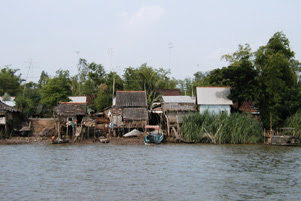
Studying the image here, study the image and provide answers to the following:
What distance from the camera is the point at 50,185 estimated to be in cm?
1319

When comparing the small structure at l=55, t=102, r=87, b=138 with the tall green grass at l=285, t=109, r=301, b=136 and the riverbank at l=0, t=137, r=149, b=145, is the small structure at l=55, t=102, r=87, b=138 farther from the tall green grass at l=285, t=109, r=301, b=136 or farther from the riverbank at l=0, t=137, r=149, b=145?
the tall green grass at l=285, t=109, r=301, b=136

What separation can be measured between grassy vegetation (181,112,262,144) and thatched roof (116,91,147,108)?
580 cm

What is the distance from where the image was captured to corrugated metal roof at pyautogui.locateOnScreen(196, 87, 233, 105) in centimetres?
3144

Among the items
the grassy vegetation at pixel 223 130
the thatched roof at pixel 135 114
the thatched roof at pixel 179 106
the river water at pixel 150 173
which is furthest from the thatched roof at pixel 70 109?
the grassy vegetation at pixel 223 130

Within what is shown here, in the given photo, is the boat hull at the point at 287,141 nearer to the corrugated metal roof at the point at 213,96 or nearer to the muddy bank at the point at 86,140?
the corrugated metal roof at the point at 213,96

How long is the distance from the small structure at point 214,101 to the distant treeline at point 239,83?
2.81 ft

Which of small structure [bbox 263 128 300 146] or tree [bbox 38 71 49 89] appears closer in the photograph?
small structure [bbox 263 128 300 146]

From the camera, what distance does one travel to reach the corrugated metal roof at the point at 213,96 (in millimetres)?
31438

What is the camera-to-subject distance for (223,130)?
27.3 metres

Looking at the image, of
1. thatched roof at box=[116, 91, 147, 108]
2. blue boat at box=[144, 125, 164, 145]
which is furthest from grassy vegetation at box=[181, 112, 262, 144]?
thatched roof at box=[116, 91, 147, 108]

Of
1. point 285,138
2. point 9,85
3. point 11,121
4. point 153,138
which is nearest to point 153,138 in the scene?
point 153,138

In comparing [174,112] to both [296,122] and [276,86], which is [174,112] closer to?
[276,86]

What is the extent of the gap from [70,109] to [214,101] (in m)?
13.1

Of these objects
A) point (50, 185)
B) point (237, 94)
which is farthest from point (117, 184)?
point (237, 94)
